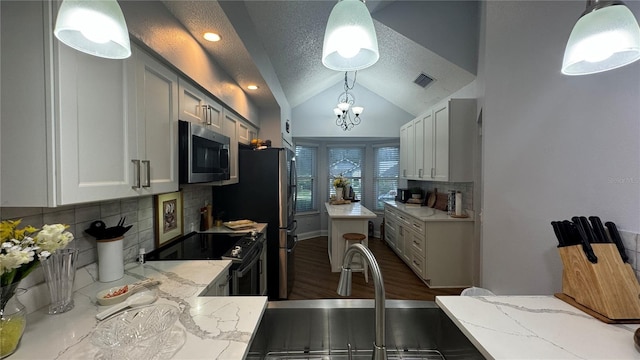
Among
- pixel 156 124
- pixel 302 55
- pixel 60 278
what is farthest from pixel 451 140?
pixel 60 278

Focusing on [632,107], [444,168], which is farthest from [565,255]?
[444,168]

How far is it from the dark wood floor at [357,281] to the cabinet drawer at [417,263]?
0.12 m

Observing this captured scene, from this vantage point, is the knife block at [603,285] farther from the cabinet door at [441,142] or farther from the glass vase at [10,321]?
the cabinet door at [441,142]

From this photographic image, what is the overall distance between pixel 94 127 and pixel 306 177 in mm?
4947

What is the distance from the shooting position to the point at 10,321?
746 mm

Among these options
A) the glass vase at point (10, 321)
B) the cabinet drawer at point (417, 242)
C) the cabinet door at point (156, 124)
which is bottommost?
the cabinet drawer at point (417, 242)

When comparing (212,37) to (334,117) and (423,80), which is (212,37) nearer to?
(423,80)

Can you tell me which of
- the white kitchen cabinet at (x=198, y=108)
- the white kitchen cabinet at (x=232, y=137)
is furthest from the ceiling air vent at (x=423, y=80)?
the white kitchen cabinet at (x=198, y=108)

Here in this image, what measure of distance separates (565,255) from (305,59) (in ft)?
10.4

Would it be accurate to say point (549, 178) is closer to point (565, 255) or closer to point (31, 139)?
point (565, 255)

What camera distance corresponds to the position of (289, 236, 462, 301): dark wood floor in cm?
299

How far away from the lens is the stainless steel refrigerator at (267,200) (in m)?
2.70

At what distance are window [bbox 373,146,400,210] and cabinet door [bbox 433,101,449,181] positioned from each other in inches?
86.4

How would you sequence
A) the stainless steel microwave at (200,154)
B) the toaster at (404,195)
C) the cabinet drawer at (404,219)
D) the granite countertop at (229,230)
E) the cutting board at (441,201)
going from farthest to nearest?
the toaster at (404,195), the cutting board at (441,201), the cabinet drawer at (404,219), the granite countertop at (229,230), the stainless steel microwave at (200,154)
